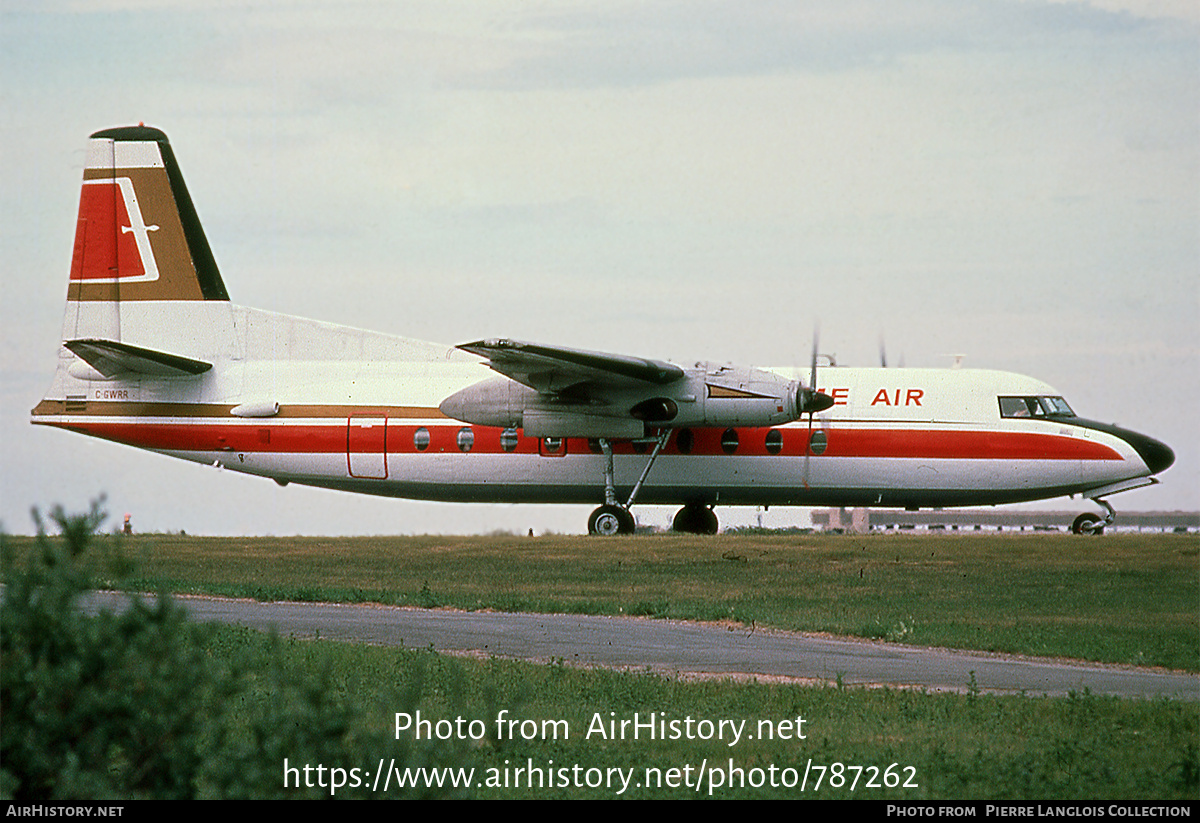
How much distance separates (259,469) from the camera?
104 ft

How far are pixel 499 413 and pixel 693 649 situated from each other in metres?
13.9

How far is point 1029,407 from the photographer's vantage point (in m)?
29.9

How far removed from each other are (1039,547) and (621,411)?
970cm

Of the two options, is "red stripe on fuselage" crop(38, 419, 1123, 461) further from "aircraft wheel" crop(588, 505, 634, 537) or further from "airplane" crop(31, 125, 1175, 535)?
"aircraft wheel" crop(588, 505, 634, 537)

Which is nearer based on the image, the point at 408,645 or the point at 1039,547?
the point at 408,645

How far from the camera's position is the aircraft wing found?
88.7ft

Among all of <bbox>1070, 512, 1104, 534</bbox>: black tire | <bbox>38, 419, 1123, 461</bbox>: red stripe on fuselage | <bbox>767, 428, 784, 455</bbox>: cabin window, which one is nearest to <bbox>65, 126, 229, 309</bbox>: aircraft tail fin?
<bbox>38, 419, 1123, 461</bbox>: red stripe on fuselage

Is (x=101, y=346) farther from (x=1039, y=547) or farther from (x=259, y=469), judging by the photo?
(x=1039, y=547)

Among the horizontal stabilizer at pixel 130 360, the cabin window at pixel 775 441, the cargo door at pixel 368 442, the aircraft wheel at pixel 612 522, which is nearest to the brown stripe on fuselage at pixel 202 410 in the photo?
the cargo door at pixel 368 442

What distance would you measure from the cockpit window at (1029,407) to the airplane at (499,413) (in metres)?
0.06

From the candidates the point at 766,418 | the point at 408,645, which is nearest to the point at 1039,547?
the point at 766,418

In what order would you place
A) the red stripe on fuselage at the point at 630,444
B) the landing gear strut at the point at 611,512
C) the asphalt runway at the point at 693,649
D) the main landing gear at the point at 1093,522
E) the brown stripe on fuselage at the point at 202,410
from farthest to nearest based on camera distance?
the brown stripe on fuselage at the point at 202,410 < the main landing gear at the point at 1093,522 < the landing gear strut at the point at 611,512 < the red stripe on fuselage at the point at 630,444 < the asphalt runway at the point at 693,649

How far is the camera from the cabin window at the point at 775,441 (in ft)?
97.9

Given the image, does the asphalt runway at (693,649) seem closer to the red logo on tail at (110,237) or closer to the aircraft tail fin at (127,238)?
the aircraft tail fin at (127,238)
